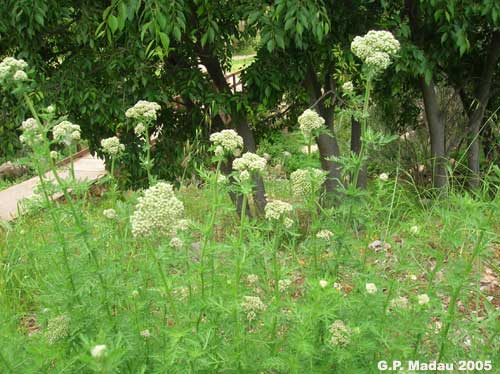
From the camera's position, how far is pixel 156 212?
1.87 metres

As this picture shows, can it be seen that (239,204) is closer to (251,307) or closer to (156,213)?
(251,307)

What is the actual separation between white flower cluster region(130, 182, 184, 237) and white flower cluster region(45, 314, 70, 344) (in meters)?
0.63

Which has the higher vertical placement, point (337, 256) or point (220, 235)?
point (337, 256)

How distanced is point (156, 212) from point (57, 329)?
75cm

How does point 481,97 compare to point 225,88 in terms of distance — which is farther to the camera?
point 481,97

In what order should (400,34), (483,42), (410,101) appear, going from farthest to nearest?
(410,101) → (483,42) → (400,34)

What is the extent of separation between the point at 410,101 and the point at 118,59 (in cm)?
400

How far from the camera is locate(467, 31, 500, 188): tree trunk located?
17.7 feet

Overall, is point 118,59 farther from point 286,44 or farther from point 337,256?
point 337,256

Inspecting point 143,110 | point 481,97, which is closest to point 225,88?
point 143,110

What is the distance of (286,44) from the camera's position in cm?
370

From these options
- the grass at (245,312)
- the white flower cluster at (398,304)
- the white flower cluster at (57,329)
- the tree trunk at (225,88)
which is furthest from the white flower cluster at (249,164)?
the tree trunk at (225,88)

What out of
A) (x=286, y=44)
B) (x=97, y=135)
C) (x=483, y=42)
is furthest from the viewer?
(x=483, y=42)

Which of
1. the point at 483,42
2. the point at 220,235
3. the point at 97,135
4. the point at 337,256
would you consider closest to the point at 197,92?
the point at 97,135
